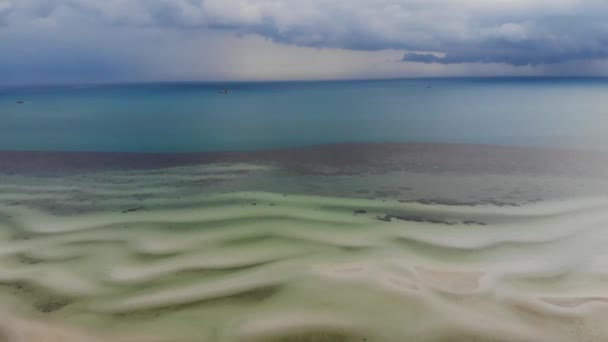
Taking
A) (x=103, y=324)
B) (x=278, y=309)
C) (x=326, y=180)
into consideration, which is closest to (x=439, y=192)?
(x=326, y=180)

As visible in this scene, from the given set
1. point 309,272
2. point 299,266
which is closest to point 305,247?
point 299,266

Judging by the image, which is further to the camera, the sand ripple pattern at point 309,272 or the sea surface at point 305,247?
the sea surface at point 305,247

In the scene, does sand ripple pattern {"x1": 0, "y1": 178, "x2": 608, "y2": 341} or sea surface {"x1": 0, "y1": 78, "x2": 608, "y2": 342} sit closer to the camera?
sand ripple pattern {"x1": 0, "y1": 178, "x2": 608, "y2": 341}

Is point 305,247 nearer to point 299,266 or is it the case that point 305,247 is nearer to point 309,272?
point 299,266
